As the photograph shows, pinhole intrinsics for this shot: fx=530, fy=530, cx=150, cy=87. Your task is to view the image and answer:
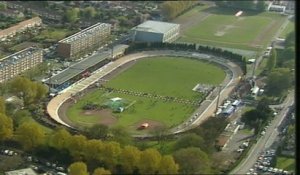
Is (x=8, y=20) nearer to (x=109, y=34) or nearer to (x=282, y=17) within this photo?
(x=109, y=34)

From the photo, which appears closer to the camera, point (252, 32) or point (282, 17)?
point (252, 32)

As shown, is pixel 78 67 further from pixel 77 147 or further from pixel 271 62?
pixel 77 147

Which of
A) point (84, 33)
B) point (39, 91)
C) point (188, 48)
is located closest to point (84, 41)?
point (84, 33)

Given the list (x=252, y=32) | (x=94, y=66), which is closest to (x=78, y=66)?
(x=94, y=66)

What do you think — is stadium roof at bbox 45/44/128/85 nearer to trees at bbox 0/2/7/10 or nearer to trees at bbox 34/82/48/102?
trees at bbox 34/82/48/102

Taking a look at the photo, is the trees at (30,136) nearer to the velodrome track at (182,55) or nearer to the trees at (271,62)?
the velodrome track at (182,55)
